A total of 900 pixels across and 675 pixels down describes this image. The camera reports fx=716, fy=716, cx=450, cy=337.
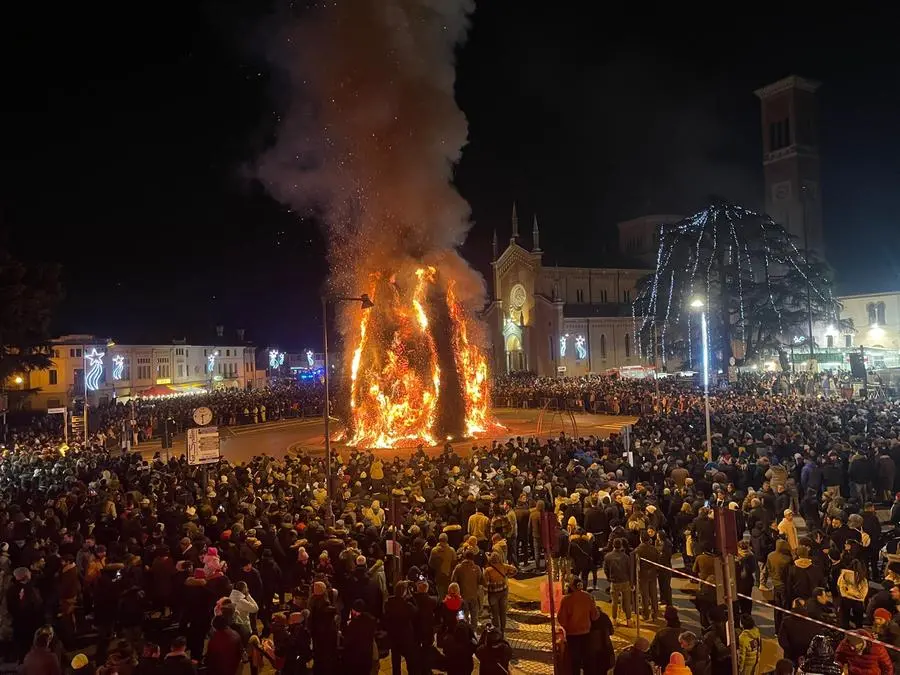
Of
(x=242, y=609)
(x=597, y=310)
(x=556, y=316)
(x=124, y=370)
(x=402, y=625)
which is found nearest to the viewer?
(x=402, y=625)

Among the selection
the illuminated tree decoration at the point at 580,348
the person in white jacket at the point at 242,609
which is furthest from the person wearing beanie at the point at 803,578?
the illuminated tree decoration at the point at 580,348

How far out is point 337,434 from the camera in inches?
1452

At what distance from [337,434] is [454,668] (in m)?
29.3

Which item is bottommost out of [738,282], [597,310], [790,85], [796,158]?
[738,282]

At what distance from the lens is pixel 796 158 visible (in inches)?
3059

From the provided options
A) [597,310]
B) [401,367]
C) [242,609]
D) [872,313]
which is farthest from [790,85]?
[242,609]

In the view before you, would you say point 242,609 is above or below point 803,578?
below

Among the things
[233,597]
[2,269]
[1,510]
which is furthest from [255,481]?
[2,269]

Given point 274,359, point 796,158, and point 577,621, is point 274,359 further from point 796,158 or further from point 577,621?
point 577,621

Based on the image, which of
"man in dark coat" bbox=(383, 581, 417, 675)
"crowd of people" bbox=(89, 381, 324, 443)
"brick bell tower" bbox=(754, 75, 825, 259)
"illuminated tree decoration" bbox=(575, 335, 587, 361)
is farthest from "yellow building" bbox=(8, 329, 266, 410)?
"brick bell tower" bbox=(754, 75, 825, 259)

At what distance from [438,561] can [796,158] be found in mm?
79686

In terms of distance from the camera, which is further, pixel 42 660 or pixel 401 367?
pixel 401 367

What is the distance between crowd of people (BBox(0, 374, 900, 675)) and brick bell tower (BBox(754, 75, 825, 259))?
6344 cm

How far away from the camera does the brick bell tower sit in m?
77.8
